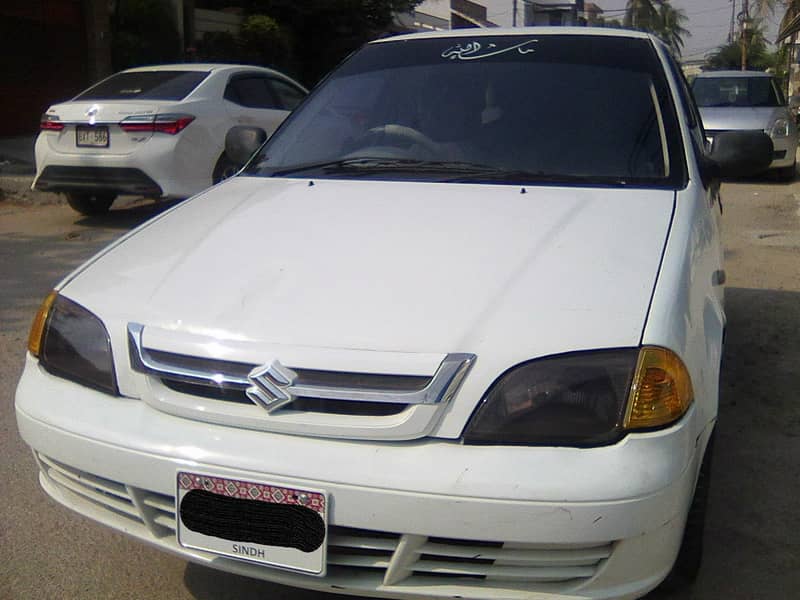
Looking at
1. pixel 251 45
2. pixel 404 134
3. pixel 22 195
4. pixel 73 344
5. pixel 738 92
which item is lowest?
pixel 22 195

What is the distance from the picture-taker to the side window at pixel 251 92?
8.70m

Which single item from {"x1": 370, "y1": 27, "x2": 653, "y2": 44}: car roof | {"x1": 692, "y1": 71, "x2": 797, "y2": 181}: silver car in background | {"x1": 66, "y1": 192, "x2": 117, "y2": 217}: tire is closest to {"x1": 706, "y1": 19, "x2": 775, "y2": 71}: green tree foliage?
{"x1": 692, "y1": 71, "x2": 797, "y2": 181}: silver car in background

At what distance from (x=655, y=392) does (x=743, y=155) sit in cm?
182

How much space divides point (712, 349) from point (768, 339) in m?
2.80

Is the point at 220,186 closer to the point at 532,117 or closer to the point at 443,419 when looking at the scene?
the point at 532,117

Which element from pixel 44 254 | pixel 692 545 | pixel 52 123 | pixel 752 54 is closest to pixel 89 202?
pixel 52 123

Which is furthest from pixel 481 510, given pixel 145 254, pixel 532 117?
pixel 532 117

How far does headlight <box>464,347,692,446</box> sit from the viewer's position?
199cm

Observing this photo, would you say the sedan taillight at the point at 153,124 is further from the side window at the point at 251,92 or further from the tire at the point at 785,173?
the tire at the point at 785,173

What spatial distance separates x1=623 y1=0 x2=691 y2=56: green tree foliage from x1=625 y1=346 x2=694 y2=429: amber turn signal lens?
5546 cm

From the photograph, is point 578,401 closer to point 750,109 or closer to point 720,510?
point 720,510

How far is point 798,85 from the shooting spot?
3033 centimetres

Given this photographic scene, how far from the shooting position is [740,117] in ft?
41.2

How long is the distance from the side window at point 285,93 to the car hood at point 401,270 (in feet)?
21.4
